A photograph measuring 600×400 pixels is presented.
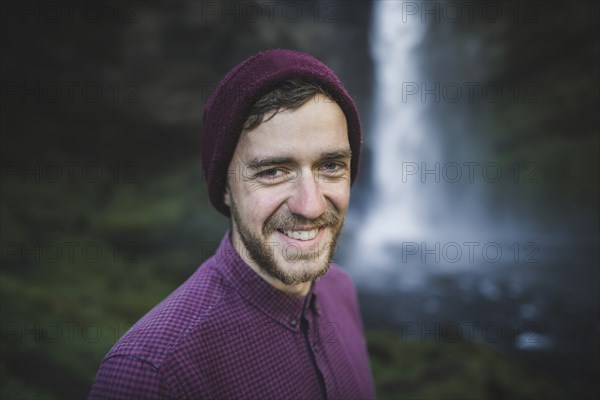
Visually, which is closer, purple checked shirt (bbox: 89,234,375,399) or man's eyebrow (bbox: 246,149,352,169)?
purple checked shirt (bbox: 89,234,375,399)

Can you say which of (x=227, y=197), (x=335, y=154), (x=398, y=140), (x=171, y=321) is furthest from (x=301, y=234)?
(x=398, y=140)

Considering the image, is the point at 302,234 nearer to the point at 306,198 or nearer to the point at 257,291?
the point at 306,198

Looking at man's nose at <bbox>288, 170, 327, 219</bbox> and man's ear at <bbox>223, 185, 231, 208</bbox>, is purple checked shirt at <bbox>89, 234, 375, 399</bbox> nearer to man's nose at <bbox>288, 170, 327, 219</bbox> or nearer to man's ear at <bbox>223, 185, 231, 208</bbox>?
man's ear at <bbox>223, 185, 231, 208</bbox>

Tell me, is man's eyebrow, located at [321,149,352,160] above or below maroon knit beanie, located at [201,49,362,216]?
below

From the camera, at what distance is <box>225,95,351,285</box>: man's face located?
1.74m

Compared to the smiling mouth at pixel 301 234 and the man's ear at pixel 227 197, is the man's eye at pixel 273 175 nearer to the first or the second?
the smiling mouth at pixel 301 234

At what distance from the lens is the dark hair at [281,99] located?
1.74 metres

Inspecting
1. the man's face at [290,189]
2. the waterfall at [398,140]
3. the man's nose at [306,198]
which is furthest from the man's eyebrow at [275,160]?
the waterfall at [398,140]

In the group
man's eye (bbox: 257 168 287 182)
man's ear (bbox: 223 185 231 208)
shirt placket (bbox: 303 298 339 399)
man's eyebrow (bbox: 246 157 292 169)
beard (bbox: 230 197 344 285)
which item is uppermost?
man's eyebrow (bbox: 246 157 292 169)

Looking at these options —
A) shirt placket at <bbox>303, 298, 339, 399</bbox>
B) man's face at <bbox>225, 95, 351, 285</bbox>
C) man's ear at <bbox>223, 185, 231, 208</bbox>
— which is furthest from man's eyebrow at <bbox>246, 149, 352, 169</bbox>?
shirt placket at <bbox>303, 298, 339, 399</bbox>

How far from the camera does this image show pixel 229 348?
162 centimetres

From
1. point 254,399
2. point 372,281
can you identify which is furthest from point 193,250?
point 254,399

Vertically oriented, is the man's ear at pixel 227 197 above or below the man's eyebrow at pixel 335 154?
below

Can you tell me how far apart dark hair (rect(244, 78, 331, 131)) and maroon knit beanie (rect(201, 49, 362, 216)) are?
0.02 m
